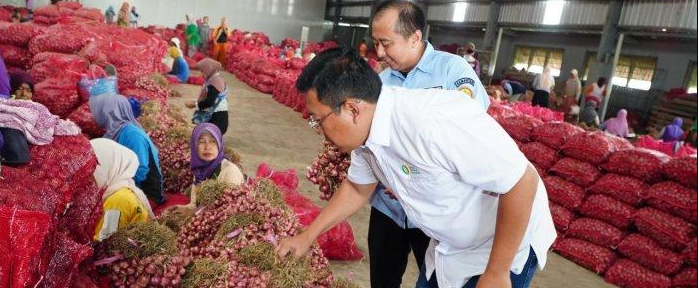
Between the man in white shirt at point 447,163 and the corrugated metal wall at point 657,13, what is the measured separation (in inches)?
446

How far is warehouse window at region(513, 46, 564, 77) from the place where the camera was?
49.7 feet

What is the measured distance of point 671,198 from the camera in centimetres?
338

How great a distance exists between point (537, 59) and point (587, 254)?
13.4 meters

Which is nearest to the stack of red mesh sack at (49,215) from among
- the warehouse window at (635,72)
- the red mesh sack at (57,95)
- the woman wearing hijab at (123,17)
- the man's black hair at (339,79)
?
the man's black hair at (339,79)

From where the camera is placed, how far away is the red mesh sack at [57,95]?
4.05 metres

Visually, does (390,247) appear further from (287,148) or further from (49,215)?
(287,148)

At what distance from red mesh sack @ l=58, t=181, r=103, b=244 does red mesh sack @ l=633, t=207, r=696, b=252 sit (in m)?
3.62

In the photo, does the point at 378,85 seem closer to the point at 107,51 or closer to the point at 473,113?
the point at 473,113

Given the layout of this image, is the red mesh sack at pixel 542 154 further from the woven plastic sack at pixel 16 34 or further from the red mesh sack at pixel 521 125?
the woven plastic sack at pixel 16 34

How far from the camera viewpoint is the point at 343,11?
Answer: 25.9 meters

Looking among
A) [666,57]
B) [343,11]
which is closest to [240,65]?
[666,57]

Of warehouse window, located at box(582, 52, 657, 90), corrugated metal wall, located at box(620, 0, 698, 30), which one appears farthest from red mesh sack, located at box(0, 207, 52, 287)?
warehouse window, located at box(582, 52, 657, 90)

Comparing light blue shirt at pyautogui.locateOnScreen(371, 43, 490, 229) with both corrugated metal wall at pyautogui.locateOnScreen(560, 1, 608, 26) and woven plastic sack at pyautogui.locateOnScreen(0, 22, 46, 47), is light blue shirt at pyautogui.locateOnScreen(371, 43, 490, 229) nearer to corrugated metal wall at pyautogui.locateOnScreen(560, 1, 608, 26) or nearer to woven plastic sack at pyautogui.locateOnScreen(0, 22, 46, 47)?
woven plastic sack at pyautogui.locateOnScreen(0, 22, 46, 47)

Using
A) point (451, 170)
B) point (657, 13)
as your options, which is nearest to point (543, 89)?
point (657, 13)
